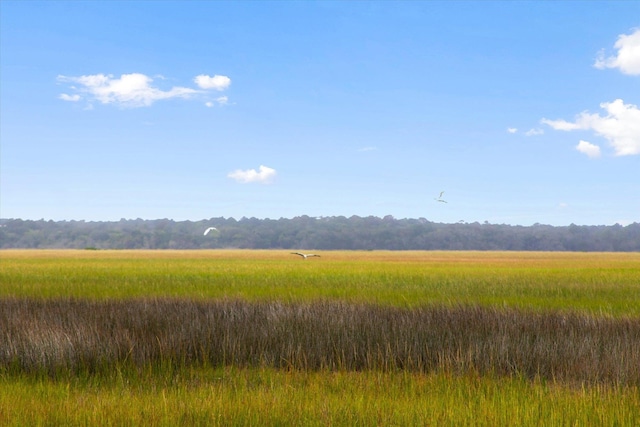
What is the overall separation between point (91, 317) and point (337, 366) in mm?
4918

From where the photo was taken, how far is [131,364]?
8.30 meters

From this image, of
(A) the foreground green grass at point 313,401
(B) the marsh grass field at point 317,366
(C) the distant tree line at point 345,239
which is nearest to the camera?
(A) the foreground green grass at point 313,401

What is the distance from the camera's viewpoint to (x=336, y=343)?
31.1ft

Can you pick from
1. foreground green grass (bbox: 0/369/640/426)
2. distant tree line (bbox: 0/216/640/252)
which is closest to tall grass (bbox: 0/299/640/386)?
foreground green grass (bbox: 0/369/640/426)

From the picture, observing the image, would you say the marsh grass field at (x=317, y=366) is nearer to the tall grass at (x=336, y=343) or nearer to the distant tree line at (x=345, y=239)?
the tall grass at (x=336, y=343)

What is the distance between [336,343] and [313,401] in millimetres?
3275

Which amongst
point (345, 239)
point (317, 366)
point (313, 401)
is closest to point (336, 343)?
point (317, 366)

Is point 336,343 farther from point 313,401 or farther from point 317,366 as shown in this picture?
point 313,401

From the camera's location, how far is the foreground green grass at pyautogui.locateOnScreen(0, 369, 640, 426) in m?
5.71

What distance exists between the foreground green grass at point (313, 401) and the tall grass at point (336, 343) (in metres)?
0.58

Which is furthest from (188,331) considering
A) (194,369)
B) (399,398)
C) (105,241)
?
(105,241)

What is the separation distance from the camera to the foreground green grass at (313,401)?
5.71m

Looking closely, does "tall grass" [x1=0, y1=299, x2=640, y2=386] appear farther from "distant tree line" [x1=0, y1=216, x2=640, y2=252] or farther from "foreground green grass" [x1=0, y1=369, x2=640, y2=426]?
"distant tree line" [x1=0, y1=216, x2=640, y2=252]

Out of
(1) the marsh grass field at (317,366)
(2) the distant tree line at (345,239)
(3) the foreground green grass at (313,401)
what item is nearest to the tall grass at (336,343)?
(1) the marsh grass field at (317,366)
